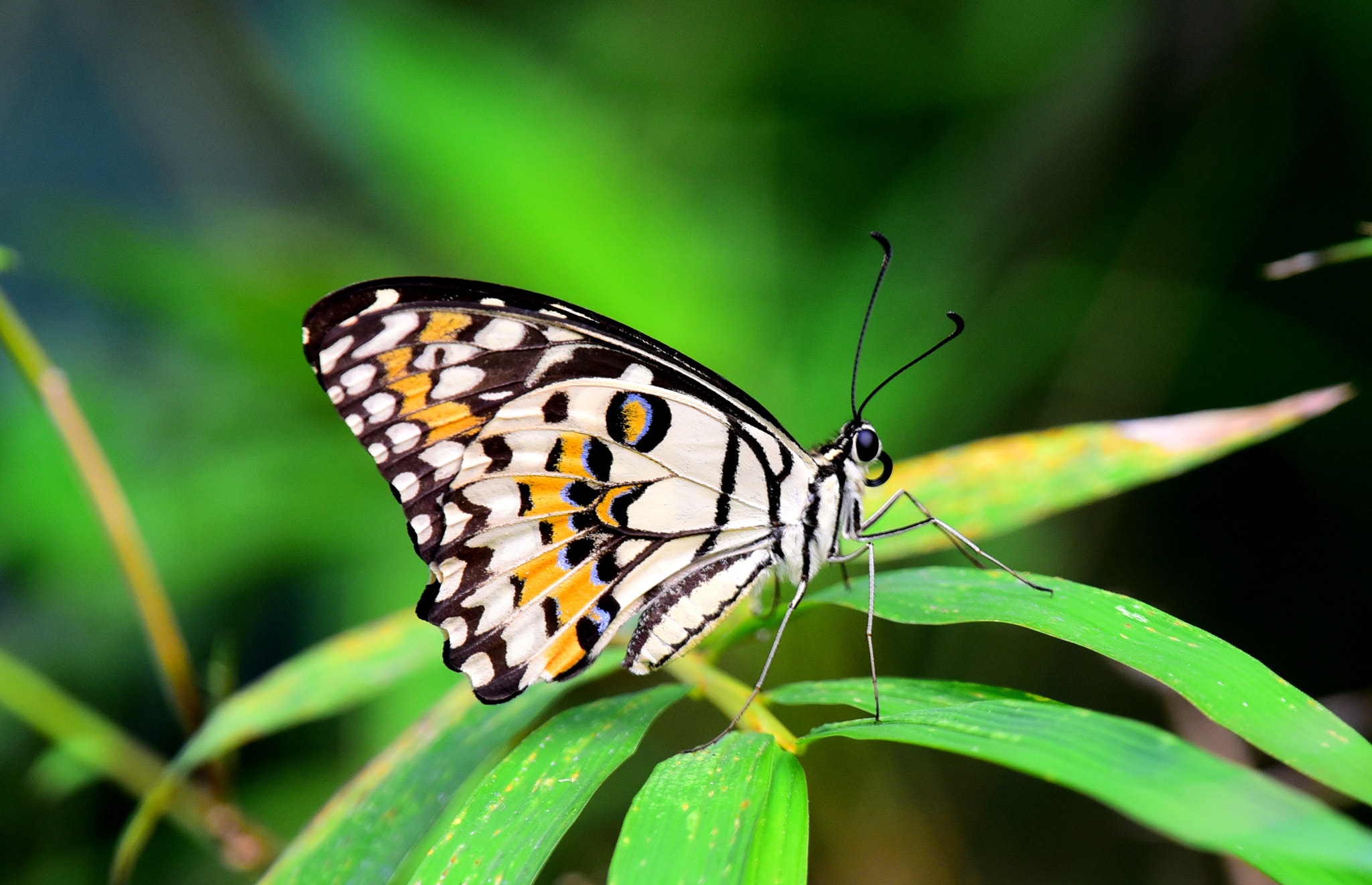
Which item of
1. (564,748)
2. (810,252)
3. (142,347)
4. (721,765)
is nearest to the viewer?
(721,765)

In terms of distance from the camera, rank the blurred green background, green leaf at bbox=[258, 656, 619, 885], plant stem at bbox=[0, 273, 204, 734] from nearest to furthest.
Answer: green leaf at bbox=[258, 656, 619, 885] < plant stem at bbox=[0, 273, 204, 734] < the blurred green background

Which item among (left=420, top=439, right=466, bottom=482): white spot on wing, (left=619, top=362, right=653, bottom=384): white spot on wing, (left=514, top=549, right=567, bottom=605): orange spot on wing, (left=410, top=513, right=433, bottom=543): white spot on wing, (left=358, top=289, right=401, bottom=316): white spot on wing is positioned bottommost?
(left=514, top=549, right=567, bottom=605): orange spot on wing

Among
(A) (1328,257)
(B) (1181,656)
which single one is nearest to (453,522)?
(B) (1181,656)

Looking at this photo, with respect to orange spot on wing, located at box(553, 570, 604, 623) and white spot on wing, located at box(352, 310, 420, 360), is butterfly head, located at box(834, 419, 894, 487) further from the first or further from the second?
white spot on wing, located at box(352, 310, 420, 360)

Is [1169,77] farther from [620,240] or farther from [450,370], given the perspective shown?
[450,370]

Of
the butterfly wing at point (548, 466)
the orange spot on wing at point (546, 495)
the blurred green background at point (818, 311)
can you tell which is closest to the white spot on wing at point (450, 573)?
the butterfly wing at point (548, 466)

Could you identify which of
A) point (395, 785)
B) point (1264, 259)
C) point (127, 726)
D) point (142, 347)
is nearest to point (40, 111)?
point (142, 347)

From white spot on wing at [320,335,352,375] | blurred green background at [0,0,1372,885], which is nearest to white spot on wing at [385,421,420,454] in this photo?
white spot on wing at [320,335,352,375]
